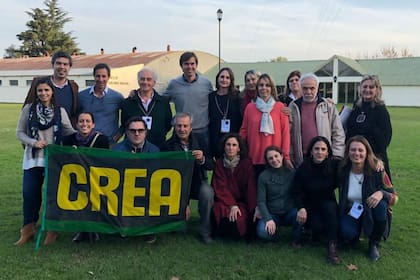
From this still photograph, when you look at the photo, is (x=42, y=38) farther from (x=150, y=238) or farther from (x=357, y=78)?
(x=150, y=238)

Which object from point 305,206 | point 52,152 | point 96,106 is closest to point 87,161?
point 52,152

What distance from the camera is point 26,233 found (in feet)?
17.6

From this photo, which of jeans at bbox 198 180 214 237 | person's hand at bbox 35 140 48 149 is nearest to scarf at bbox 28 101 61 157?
person's hand at bbox 35 140 48 149

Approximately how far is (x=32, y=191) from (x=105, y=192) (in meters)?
0.93

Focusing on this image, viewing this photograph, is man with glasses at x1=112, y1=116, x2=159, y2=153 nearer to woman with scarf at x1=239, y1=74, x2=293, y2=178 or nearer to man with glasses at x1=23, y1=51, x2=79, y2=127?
man with glasses at x1=23, y1=51, x2=79, y2=127

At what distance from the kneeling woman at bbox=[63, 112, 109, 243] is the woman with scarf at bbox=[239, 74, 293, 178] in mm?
1754

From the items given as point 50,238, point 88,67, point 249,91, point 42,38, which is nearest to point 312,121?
point 249,91

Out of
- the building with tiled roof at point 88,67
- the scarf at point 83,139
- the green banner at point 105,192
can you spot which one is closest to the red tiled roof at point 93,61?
the building with tiled roof at point 88,67

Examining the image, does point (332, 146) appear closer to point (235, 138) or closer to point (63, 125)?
point (235, 138)

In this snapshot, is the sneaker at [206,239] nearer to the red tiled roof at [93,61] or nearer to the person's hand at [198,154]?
the person's hand at [198,154]

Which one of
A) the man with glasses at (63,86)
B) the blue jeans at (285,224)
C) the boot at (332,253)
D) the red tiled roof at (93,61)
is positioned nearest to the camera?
the boot at (332,253)

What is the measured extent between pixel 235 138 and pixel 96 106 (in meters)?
1.83

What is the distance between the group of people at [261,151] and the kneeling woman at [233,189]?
0.04 ft

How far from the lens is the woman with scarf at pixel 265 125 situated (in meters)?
5.53
